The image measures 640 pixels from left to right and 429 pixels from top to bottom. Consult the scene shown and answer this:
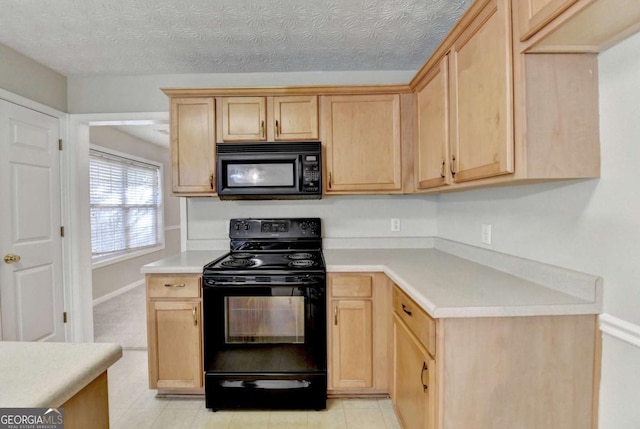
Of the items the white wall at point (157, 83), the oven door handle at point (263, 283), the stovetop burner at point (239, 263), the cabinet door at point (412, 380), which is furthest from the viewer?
the white wall at point (157, 83)

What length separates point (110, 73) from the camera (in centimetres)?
270

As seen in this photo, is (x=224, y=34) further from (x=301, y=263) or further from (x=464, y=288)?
(x=464, y=288)

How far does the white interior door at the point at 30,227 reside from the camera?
7.47ft

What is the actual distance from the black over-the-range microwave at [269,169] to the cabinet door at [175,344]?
0.81m

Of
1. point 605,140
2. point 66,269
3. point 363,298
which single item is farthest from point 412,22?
point 66,269

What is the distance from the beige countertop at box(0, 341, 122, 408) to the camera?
0.58 metres

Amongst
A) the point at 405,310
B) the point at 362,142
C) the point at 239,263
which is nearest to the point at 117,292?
the point at 239,263

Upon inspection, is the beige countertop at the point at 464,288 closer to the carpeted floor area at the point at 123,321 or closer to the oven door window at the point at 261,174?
the oven door window at the point at 261,174

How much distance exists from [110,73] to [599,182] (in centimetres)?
331


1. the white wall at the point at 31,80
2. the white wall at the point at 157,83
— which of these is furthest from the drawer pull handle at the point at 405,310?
the white wall at the point at 31,80

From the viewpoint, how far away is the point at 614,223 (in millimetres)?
1164

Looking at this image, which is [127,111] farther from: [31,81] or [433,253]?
[433,253]

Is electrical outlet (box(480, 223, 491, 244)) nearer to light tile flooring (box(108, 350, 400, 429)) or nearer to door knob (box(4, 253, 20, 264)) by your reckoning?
light tile flooring (box(108, 350, 400, 429))

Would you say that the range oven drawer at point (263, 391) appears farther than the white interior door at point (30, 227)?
No
